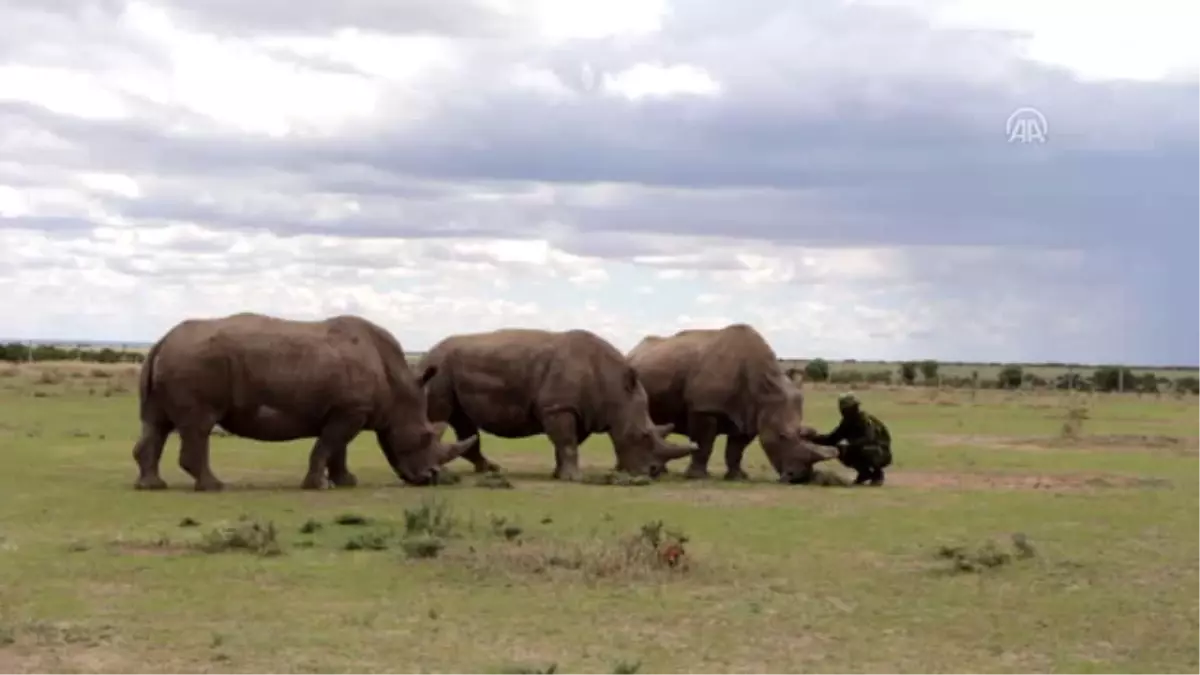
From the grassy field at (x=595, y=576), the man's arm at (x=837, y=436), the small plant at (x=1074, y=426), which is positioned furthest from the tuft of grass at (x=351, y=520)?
the small plant at (x=1074, y=426)

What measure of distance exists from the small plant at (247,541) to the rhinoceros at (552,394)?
8.40 m

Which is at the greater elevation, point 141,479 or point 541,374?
point 541,374

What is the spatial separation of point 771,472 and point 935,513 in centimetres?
726

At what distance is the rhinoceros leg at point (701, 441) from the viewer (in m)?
24.4

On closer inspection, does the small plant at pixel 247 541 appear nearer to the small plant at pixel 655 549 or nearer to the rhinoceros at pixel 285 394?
the small plant at pixel 655 549

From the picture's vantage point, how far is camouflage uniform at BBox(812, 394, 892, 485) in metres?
22.7

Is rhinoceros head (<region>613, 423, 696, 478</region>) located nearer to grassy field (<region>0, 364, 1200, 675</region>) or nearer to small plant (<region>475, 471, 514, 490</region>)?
grassy field (<region>0, 364, 1200, 675</region>)

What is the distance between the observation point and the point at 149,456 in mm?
20625

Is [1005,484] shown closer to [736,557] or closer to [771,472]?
[771,472]

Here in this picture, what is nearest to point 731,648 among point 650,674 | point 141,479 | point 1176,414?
point 650,674

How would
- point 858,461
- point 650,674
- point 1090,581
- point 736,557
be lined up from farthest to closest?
1. point 858,461
2. point 736,557
3. point 1090,581
4. point 650,674

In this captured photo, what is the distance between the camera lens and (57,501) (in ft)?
61.6

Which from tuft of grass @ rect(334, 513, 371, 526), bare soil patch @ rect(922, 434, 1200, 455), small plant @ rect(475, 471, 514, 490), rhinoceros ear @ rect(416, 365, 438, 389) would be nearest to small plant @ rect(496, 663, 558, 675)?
tuft of grass @ rect(334, 513, 371, 526)

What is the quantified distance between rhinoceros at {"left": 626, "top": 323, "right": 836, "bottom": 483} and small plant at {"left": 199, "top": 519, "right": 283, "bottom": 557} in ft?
33.7
